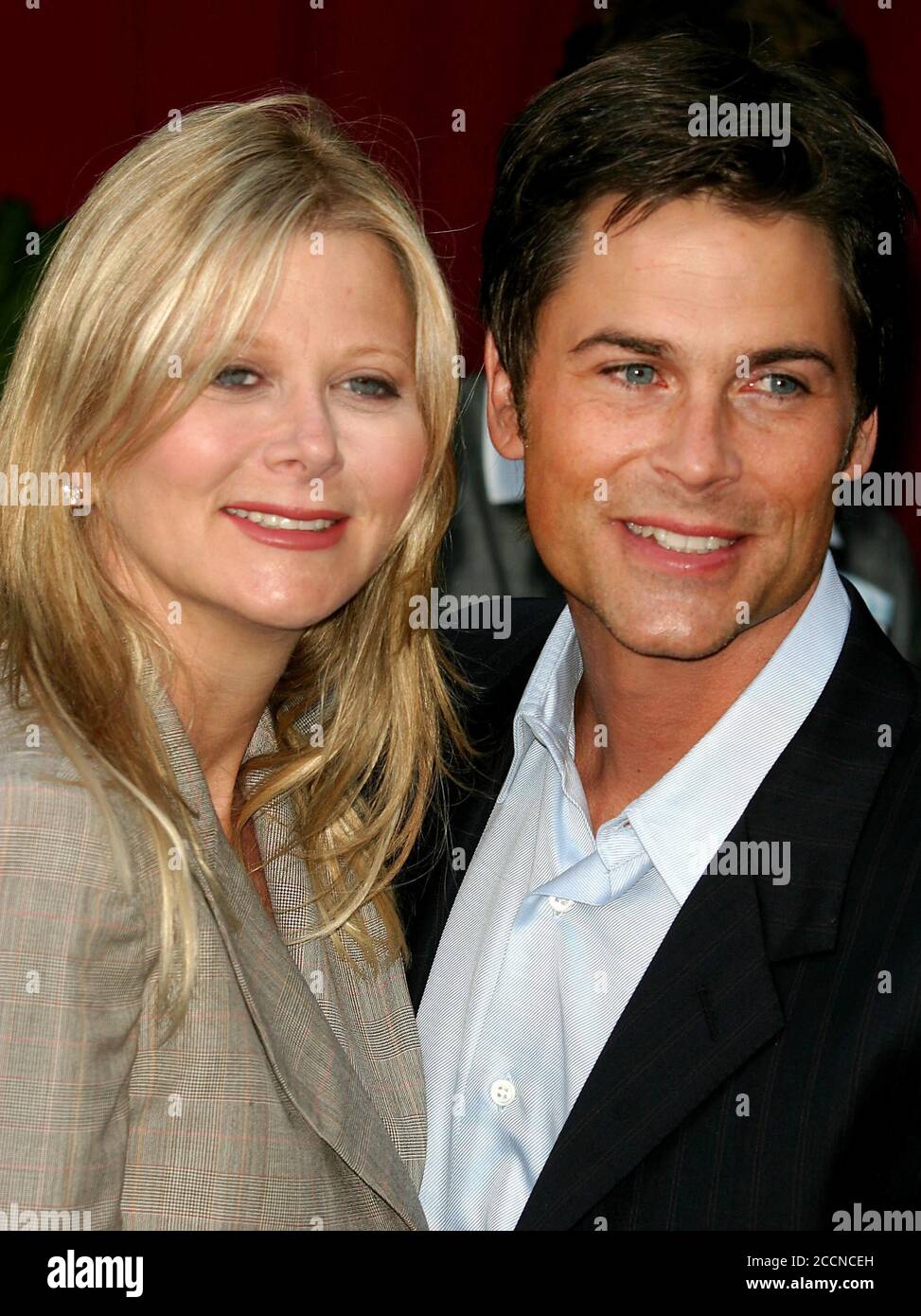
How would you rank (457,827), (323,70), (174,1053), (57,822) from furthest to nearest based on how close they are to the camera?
(323,70) < (457,827) < (174,1053) < (57,822)

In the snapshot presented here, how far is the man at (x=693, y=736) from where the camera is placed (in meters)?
1.69

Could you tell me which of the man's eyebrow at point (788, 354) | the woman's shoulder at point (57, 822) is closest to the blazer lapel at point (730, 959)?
the man's eyebrow at point (788, 354)

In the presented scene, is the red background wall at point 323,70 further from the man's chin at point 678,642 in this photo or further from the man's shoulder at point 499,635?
the man's chin at point 678,642

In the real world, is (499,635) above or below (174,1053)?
above

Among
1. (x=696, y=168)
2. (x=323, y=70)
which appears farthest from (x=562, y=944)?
(x=323, y=70)

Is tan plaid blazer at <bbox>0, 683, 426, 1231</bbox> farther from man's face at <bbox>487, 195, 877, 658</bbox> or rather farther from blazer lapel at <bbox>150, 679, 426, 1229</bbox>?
man's face at <bbox>487, 195, 877, 658</bbox>

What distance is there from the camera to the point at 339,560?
199cm

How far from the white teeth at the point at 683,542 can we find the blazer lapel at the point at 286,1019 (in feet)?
2.09

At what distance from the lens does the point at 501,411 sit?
224cm

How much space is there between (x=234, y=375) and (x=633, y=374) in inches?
19.5

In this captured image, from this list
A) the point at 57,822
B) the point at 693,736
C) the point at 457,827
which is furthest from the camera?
the point at 457,827

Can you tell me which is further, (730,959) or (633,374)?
(633,374)

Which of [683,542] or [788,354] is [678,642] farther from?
[788,354]

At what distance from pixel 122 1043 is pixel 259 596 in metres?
0.56
